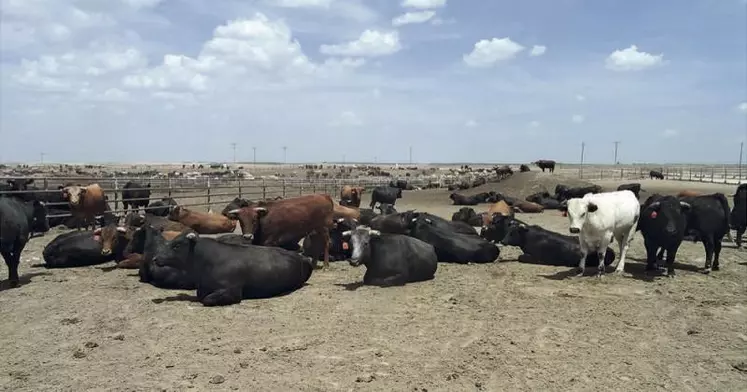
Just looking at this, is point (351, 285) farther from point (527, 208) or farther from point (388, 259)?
point (527, 208)

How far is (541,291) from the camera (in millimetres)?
9055

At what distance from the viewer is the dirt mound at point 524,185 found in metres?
33.6

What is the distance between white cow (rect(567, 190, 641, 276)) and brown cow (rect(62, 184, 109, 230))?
40.3ft

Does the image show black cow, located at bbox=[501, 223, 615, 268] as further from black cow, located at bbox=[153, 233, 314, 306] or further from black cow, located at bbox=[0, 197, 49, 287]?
black cow, located at bbox=[0, 197, 49, 287]

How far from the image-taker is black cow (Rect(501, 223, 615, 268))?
11.5m

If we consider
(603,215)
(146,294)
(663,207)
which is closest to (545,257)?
(603,215)

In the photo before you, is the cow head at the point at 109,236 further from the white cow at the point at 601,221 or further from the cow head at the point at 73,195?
the white cow at the point at 601,221

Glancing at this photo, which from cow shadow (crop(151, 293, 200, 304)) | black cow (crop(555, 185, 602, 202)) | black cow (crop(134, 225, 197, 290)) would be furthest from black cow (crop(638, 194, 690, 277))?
black cow (crop(555, 185, 602, 202))

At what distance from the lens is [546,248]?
11.7m

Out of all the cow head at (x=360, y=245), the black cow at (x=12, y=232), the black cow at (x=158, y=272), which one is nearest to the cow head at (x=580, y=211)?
the cow head at (x=360, y=245)

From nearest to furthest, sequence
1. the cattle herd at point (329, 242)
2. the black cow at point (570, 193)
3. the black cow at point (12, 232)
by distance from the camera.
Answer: the cattle herd at point (329, 242) < the black cow at point (12, 232) < the black cow at point (570, 193)

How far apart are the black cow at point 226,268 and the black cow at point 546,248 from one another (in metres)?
5.82

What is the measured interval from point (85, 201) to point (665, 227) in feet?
46.4

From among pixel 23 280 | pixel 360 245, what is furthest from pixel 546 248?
pixel 23 280
